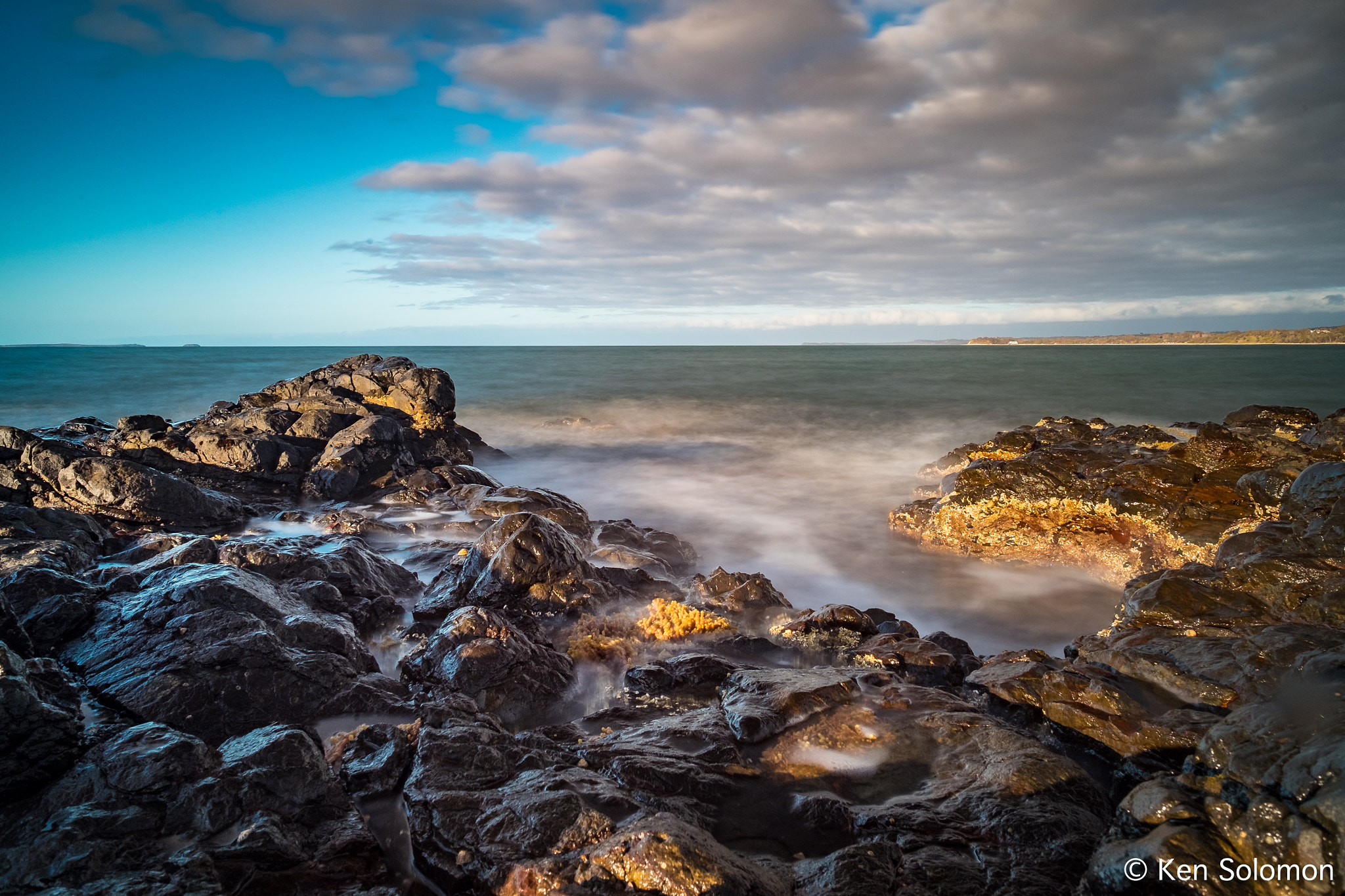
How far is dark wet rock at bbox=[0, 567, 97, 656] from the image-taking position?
6.03 metres

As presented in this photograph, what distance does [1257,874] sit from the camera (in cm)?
287

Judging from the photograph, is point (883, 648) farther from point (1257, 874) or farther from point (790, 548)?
point (790, 548)

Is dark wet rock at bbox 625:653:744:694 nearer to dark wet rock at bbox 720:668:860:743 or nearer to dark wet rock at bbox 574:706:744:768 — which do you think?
dark wet rock at bbox 720:668:860:743

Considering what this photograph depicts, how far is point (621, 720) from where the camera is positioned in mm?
6148

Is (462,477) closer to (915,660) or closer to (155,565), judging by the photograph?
(155,565)

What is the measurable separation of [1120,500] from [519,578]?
36.8ft

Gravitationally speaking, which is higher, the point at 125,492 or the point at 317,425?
the point at 317,425

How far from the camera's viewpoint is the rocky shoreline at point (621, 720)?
347cm

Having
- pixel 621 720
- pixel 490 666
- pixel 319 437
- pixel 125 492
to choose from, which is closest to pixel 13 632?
pixel 490 666

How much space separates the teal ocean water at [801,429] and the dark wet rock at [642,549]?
0.79 metres

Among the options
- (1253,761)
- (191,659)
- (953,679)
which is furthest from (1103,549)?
(191,659)

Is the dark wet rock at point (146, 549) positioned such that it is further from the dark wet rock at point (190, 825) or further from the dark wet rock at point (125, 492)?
the dark wet rock at point (190, 825)

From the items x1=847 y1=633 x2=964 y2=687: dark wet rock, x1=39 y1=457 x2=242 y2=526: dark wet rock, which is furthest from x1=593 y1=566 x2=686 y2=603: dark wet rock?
x1=39 y1=457 x2=242 y2=526: dark wet rock

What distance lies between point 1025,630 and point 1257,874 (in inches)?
315
